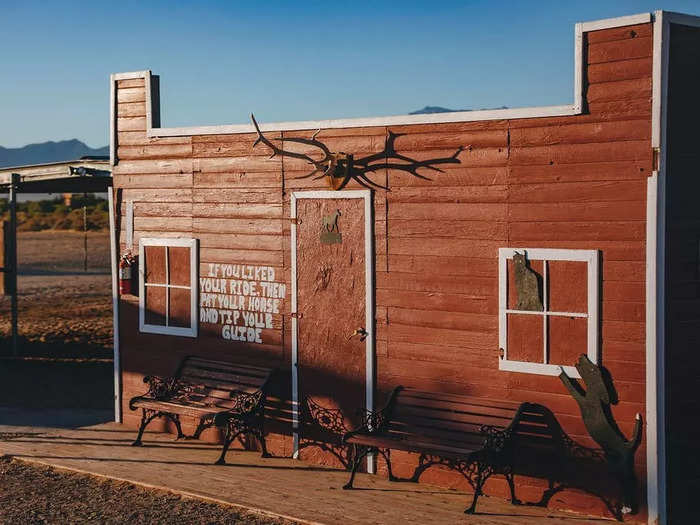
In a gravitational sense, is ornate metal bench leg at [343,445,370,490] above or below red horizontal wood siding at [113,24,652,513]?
below

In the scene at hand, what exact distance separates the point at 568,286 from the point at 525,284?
0.36m

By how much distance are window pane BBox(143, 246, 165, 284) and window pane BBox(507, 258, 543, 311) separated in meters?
4.04

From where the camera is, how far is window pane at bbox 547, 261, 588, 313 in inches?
296

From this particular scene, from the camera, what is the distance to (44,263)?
32.9 meters

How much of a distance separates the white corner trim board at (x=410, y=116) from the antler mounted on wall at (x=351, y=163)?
0.52 ft

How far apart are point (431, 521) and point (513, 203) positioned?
2604 millimetres

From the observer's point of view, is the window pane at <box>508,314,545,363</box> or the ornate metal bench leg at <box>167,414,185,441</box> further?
the ornate metal bench leg at <box>167,414,185,441</box>

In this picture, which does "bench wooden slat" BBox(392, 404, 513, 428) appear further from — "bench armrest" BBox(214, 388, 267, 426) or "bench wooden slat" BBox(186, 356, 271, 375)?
"bench wooden slat" BBox(186, 356, 271, 375)

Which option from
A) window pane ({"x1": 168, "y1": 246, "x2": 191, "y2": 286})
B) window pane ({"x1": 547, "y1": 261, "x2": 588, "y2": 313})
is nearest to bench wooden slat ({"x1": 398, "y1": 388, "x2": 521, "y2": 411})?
window pane ({"x1": 547, "y1": 261, "x2": 588, "y2": 313})

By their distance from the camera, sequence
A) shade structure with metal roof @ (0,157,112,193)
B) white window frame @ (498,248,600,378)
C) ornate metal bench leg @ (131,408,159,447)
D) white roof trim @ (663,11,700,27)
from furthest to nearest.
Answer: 1. shade structure with metal roof @ (0,157,112,193)
2. ornate metal bench leg @ (131,408,159,447)
3. white window frame @ (498,248,600,378)
4. white roof trim @ (663,11,700,27)

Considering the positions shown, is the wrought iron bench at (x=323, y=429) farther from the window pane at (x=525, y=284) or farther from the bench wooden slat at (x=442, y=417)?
the window pane at (x=525, y=284)

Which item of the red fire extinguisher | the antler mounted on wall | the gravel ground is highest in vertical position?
the antler mounted on wall

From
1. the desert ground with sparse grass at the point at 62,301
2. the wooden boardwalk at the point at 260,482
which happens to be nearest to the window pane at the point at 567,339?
the wooden boardwalk at the point at 260,482

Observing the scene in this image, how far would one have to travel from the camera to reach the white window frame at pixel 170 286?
9945mm
